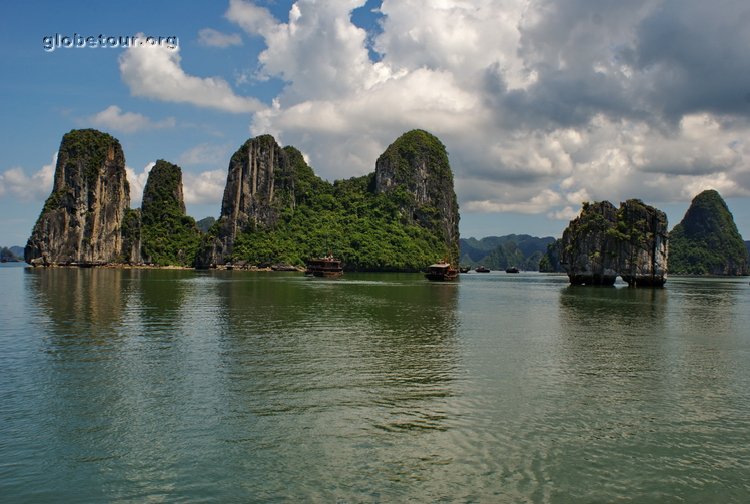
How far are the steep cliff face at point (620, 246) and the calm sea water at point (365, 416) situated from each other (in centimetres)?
8633

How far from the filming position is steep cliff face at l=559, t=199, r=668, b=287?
115125mm

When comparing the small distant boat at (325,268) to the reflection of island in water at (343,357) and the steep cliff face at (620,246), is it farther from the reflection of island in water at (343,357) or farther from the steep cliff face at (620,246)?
the reflection of island in water at (343,357)

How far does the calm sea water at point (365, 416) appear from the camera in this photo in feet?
40.9

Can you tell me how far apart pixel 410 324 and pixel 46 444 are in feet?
96.8

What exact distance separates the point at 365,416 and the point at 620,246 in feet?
379

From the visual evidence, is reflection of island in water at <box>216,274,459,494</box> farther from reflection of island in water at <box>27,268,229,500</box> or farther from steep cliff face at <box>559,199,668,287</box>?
steep cliff face at <box>559,199,668,287</box>

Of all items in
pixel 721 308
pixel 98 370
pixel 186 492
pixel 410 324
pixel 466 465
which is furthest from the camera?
pixel 721 308

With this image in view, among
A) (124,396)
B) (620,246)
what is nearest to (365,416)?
(124,396)

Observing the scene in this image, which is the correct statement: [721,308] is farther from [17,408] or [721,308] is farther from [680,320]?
[17,408]

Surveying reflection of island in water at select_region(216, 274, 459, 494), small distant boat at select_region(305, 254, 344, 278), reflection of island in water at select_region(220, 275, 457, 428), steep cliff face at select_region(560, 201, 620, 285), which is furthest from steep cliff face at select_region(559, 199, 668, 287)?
reflection of island in water at select_region(216, 274, 459, 494)

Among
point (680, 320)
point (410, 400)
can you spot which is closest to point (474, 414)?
point (410, 400)

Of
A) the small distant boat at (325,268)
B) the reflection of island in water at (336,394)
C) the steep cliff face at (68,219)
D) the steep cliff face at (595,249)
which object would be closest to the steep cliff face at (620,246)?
the steep cliff face at (595,249)

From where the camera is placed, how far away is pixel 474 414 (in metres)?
17.8

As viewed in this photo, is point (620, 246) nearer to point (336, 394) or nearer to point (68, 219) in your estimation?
point (336, 394)
